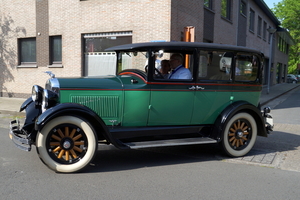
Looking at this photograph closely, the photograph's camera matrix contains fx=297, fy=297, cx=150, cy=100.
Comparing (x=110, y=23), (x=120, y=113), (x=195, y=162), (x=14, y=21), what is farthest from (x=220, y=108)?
(x=14, y=21)

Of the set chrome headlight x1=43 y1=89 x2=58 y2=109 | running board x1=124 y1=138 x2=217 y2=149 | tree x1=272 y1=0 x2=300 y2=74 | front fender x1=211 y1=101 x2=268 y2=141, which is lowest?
running board x1=124 y1=138 x2=217 y2=149

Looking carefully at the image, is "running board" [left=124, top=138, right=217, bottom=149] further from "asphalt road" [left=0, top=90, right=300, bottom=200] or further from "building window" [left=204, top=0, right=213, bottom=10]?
"building window" [left=204, top=0, right=213, bottom=10]

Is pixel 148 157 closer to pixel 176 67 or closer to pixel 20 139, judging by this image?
→ pixel 176 67

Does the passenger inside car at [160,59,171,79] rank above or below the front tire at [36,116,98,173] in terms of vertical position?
above

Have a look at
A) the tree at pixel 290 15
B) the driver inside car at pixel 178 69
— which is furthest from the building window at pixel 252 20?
the driver inside car at pixel 178 69

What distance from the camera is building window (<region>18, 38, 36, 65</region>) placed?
1417 centimetres

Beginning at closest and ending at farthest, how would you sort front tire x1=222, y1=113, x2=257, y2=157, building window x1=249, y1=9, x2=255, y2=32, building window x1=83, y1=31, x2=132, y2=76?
1. front tire x1=222, y1=113, x2=257, y2=157
2. building window x1=83, y1=31, x2=132, y2=76
3. building window x1=249, y1=9, x2=255, y2=32

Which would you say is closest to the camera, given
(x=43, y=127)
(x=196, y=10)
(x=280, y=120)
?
(x=43, y=127)

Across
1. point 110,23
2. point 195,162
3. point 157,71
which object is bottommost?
point 195,162

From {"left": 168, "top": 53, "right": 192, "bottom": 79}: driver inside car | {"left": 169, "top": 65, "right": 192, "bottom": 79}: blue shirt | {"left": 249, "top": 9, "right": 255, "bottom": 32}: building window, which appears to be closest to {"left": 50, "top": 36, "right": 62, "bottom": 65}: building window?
{"left": 168, "top": 53, "right": 192, "bottom": 79}: driver inside car

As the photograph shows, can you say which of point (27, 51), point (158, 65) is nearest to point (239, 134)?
point (158, 65)

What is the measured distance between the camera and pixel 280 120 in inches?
370

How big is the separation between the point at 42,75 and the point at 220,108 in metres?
10.7

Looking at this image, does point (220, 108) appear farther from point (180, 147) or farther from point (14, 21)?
point (14, 21)
